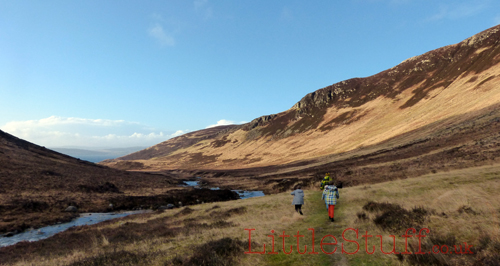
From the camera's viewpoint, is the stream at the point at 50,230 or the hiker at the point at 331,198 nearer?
the hiker at the point at 331,198

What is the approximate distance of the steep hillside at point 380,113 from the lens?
58.7 metres

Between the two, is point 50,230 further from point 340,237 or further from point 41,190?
point 340,237

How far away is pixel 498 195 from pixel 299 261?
34.4 feet

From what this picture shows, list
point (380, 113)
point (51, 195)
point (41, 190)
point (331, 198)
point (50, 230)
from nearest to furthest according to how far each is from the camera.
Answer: point (331, 198)
point (50, 230)
point (51, 195)
point (41, 190)
point (380, 113)

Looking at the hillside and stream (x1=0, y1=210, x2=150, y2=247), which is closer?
stream (x1=0, y1=210, x2=150, y2=247)

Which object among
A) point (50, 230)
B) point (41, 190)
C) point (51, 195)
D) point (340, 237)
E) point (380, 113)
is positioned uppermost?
point (380, 113)

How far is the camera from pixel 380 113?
332 ft

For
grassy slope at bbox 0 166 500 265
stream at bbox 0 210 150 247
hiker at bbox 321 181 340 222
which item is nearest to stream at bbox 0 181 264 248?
stream at bbox 0 210 150 247

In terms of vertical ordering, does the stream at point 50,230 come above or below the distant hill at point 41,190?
below

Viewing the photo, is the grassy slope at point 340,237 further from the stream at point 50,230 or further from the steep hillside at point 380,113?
the steep hillside at point 380,113

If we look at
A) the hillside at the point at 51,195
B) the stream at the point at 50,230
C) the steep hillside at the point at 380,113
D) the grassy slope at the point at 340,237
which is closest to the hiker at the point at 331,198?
the grassy slope at the point at 340,237

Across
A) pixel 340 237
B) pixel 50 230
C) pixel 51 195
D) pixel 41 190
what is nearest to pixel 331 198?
pixel 340 237

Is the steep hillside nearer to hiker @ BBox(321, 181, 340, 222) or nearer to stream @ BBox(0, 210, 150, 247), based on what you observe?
hiker @ BBox(321, 181, 340, 222)

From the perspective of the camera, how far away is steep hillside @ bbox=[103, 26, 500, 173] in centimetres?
5869
